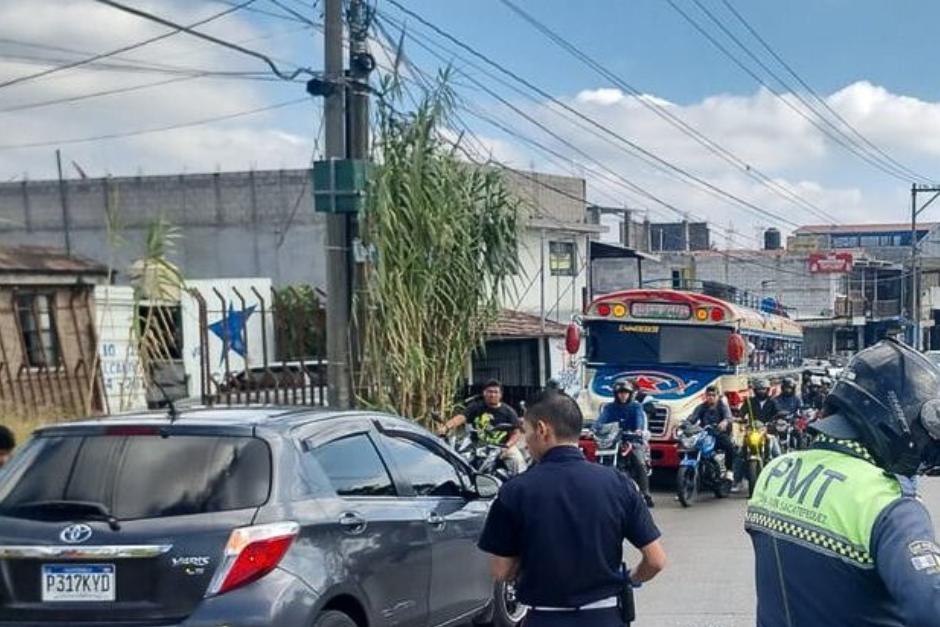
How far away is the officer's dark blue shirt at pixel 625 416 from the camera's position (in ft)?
48.2

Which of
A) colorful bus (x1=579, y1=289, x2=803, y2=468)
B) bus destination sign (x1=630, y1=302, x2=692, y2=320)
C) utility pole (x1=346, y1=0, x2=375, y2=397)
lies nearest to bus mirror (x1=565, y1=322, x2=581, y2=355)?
colorful bus (x1=579, y1=289, x2=803, y2=468)

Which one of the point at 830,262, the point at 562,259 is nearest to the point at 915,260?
the point at 830,262

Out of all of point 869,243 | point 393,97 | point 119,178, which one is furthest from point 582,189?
point 869,243

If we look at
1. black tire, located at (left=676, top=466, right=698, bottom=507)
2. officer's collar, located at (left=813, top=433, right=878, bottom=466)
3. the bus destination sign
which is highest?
officer's collar, located at (left=813, top=433, right=878, bottom=466)

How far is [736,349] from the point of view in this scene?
16.3 meters

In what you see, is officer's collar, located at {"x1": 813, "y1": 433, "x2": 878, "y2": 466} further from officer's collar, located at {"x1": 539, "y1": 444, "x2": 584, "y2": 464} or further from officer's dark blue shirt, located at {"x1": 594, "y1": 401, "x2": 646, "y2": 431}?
officer's dark blue shirt, located at {"x1": 594, "y1": 401, "x2": 646, "y2": 431}

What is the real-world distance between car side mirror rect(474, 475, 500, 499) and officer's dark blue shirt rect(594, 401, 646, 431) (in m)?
7.81

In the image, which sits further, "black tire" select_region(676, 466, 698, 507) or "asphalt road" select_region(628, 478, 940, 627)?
"black tire" select_region(676, 466, 698, 507)

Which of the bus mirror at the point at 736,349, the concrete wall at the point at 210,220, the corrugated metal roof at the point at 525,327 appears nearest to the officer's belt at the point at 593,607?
the bus mirror at the point at 736,349

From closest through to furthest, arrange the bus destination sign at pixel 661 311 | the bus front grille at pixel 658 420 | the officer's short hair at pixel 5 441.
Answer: the officer's short hair at pixel 5 441
the bus front grille at pixel 658 420
the bus destination sign at pixel 661 311

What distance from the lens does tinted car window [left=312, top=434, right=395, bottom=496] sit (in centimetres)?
554

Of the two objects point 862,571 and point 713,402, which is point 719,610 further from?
point 713,402

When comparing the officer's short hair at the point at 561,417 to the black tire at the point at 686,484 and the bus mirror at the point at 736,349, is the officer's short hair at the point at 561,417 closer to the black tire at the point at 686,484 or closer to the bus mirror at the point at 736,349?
the black tire at the point at 686,484

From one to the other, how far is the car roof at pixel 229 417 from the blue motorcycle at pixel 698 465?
9.62 m
